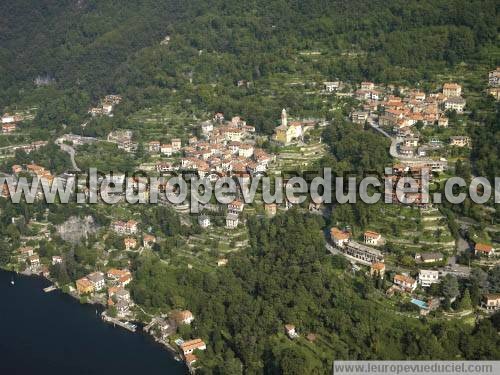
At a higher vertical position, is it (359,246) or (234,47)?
(234,47)

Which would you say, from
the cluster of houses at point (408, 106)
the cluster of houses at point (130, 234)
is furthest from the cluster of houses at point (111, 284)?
the cluster of houses at point (408, 106)

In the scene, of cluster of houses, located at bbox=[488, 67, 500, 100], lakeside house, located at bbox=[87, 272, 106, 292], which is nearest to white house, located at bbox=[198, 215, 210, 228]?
lakeside house, located at bbox=[87, 272, 106, 292]

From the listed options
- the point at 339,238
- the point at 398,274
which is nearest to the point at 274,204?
the point at 339,238

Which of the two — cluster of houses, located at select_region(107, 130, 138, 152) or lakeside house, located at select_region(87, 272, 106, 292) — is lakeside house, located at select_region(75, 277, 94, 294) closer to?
lakeside house, located at select_region(87, 272, 106, 292)

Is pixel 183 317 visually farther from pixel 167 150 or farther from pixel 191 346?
pixel 167 150

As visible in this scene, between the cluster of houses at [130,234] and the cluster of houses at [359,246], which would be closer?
the cluster of houses at [359,246]

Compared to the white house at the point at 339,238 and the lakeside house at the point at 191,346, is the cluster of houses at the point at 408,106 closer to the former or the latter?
the white house at the point at 339,238
